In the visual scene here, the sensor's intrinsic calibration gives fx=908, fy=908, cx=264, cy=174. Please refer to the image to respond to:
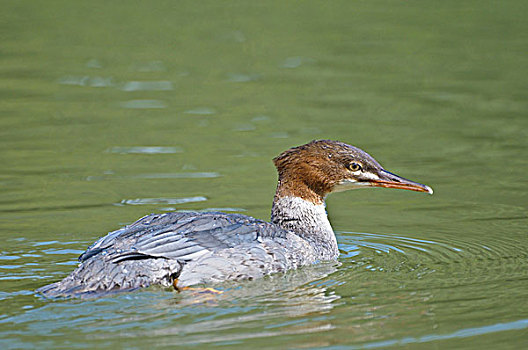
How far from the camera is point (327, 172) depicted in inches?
340

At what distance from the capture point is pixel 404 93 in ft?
49.9

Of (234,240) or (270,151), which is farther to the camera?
(270,151)

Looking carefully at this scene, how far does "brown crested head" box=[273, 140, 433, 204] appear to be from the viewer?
855 centimetres

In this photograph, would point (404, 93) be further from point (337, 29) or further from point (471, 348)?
point (471, 348)

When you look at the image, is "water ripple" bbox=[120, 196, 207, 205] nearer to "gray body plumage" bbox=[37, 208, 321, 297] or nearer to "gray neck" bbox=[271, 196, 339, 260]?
"gray neck" bbox=[271, 196, 339, 260]

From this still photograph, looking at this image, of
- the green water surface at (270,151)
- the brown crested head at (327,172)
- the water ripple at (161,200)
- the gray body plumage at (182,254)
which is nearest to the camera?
the green water surface at (270,151)

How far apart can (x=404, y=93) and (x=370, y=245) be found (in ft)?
22.7

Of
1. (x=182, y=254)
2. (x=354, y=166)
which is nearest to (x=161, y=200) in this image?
(x=354, y=166)

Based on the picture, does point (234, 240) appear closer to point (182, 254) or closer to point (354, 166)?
point (182, 254)

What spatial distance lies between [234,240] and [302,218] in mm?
1306

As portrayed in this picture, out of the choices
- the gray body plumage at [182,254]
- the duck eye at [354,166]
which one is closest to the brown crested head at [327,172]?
the duck eye at [354,166]

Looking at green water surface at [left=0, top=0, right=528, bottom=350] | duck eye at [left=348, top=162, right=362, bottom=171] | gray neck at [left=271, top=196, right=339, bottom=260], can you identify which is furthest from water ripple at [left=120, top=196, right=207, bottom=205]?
duck eye at [left=348, top=162, right=362, bottom=171]

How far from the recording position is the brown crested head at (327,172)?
28.1 feet

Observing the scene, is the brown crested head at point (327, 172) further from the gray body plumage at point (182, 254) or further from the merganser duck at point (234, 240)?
the gray body plumage at point (182, 254)
